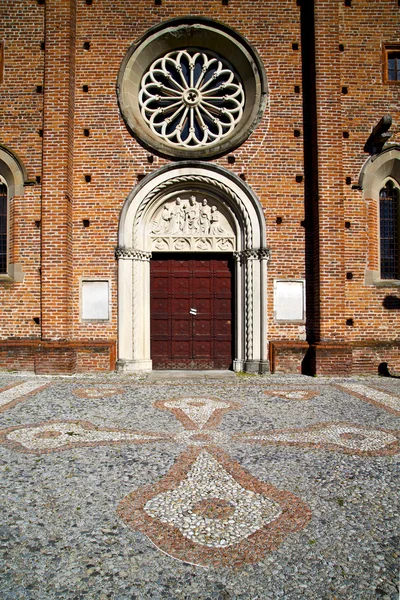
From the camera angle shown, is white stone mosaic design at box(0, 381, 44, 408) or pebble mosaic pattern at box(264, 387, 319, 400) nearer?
→ white stone mosaic design at box(0, 381, 44, 408)

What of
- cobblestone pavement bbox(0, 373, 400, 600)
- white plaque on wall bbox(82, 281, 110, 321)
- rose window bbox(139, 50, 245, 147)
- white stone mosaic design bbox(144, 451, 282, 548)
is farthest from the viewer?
rose window bbox(139, 50, 245, 147)

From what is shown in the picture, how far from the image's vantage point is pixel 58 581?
2.29 meters

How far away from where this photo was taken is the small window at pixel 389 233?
10484mm

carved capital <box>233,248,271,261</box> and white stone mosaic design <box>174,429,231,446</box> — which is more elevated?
carved capital <box>233,248,271,261</box>

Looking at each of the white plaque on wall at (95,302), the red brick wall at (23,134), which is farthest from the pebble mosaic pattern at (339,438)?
the red brick wall at (23,134)

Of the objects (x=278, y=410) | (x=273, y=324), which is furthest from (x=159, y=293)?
(x=278, y=410)

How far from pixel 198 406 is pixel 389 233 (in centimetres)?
702

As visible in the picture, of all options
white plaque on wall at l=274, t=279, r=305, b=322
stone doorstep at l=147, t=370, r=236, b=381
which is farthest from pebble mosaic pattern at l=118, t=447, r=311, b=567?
white plaque on wall at l=274, t=279, r=305, b=322

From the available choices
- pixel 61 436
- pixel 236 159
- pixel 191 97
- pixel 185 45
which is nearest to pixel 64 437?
pixel 61 436

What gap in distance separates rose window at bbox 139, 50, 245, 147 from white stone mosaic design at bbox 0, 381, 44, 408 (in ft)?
21.5

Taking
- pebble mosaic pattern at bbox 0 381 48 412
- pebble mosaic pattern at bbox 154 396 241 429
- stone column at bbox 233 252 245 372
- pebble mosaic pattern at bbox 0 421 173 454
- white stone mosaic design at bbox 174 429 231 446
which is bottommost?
white stone mosaic design at bbox 174 429 231 446

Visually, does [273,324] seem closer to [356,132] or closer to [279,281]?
[279,281]

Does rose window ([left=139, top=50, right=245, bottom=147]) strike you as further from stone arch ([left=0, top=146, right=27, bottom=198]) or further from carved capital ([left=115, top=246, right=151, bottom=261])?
stone arch ([left=0, top=146, right=27, bottom=198])

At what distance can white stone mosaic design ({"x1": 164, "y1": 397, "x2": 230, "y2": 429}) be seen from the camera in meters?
5.76
